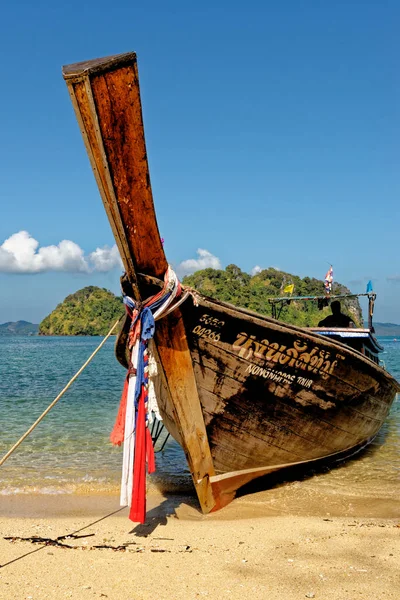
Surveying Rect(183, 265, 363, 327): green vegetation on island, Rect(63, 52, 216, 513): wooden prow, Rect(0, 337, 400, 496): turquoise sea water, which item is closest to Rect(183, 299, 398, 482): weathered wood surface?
Rect(63, 52, 216, 513): wooden prow

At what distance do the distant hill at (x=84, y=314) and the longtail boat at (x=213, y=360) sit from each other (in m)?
101

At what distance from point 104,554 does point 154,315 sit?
1915 millimetres

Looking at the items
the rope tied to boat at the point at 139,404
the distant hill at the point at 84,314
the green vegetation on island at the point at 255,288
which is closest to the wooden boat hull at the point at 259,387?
the rope tied to boat at the point at 139,404

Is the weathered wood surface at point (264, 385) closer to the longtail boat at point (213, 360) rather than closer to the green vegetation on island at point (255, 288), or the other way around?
the longtail boat at point (213, 360)

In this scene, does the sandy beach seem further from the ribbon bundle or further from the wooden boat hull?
the wooden boat hull

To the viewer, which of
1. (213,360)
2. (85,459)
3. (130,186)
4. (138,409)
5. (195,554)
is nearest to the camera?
(130,186)

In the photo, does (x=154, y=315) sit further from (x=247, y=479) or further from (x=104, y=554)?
(x=247, y=479)

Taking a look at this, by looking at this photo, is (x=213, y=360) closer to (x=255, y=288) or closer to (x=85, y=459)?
(x=85, y=459)

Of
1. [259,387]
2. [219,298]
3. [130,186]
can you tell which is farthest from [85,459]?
[219,298]

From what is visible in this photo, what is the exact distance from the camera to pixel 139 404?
445 cm

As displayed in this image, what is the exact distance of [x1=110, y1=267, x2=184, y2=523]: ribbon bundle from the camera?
14.2ft

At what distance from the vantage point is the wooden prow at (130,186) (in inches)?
137

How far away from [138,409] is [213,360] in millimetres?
898

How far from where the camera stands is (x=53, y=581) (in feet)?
11.4
